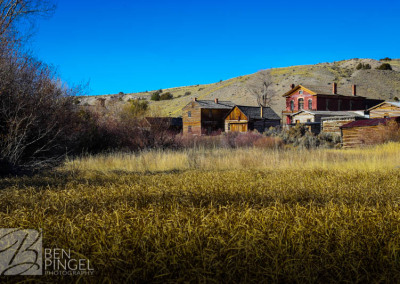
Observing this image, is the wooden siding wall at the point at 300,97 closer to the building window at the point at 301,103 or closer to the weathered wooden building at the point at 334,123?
the building window at the point at 301,103

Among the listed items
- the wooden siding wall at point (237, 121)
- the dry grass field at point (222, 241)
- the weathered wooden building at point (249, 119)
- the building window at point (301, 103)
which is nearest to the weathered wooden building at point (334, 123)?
the weathered wooden building at point (249, 119)

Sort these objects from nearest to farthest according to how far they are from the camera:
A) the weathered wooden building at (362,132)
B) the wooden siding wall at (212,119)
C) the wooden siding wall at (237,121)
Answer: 1. the weathered wooden building at (362,132)
2. the wooden siding wall at (237,121)
3. the wooden siding wall at (212,119)

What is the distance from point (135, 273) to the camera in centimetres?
239

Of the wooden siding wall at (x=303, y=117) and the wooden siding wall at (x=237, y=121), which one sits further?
the wooden siding wall at (x=237, y=121)

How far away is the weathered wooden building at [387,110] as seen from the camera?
1266 inches

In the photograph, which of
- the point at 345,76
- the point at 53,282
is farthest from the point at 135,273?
the point at 345,76

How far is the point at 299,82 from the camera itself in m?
75.2

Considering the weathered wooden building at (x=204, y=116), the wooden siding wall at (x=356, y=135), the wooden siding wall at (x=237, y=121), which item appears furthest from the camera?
the weathered wooden building at (x=204, y=116)


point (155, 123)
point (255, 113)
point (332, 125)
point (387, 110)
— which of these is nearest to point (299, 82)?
point (255, 113)

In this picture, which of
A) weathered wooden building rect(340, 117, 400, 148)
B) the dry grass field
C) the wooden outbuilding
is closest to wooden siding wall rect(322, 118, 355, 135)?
weathered wooden building rect(340, 117, 400, 148)

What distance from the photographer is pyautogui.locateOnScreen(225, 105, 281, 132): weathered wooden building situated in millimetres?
42094

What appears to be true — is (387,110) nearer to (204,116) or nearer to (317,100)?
(317,100)

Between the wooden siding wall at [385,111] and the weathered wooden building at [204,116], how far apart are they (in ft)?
63.4

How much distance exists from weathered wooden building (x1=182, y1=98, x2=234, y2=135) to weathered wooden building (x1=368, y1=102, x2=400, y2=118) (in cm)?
1940
